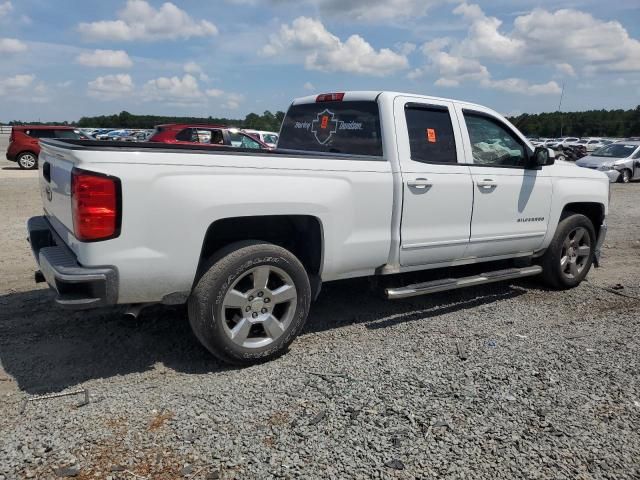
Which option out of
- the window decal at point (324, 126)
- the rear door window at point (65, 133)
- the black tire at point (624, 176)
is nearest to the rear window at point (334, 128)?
the window decal at point (324, 126)

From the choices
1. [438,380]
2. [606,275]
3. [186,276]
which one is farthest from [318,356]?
[606,275]

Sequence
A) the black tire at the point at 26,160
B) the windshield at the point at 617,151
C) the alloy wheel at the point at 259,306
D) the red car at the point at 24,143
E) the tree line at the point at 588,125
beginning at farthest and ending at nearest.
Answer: the tree line at the point at 588,125 → the windshield at the point at 617,151 → the black tire at the point at 26,160 → the red car at the point at 24,143 → the alloy wheel at the point at 259,306

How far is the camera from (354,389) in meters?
3.59

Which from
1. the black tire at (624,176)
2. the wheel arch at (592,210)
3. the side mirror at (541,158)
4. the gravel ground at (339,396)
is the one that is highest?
the side mirror at (541,158)

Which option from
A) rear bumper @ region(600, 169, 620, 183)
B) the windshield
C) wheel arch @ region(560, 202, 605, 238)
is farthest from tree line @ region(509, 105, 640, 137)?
wheel arch @ region(560, 202, 605, 238)

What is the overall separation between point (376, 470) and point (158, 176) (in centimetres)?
206

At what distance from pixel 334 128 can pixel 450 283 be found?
1.78m

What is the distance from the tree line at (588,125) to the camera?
251 feet

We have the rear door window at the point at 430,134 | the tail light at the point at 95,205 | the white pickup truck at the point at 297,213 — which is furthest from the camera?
the rear door window at the point at 430,134

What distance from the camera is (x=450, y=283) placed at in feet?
16.2

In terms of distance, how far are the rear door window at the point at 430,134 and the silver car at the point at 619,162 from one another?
17.0 metres

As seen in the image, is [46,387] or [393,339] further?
[393,339]

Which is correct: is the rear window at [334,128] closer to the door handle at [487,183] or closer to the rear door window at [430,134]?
the rear door window at [430,134]

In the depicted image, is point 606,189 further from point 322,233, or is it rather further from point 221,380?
point 221,380
